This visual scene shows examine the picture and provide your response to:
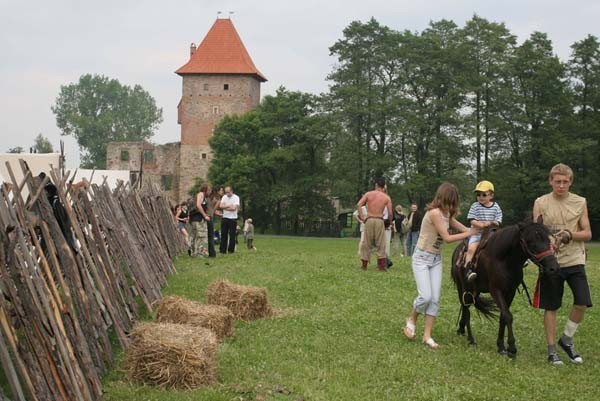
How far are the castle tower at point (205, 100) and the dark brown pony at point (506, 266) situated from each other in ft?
179

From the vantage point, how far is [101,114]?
94.6 m

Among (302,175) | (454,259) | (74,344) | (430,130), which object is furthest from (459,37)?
(74,344)

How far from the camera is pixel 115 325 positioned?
22.9 ft

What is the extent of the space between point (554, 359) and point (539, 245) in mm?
1031

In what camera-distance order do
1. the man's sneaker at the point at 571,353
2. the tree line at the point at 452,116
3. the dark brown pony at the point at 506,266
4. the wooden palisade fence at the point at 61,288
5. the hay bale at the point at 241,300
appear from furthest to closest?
the tree line at the point at 452,116 → the hay bale at the point at 241,300 → the man's sneaker at the point at 571,353 → the dark brown pony at the point at 506,266 → the wooden palisade fence at the point at 61,288

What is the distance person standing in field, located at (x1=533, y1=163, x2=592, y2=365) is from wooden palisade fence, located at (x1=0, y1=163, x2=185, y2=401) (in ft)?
11.9

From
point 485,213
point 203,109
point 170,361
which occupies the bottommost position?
point 170,361

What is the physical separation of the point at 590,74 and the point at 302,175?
59.8ft

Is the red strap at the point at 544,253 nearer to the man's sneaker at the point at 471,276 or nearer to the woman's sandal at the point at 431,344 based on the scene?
the man's sneaker at the point at 471,276

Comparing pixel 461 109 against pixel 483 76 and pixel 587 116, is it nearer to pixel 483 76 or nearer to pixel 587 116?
pixel 483 76

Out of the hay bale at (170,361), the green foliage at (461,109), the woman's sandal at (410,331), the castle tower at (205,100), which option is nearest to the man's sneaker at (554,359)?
the woman's sandal at (410,331)

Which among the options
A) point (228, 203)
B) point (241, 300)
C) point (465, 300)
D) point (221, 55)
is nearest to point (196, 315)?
point (241, 300)

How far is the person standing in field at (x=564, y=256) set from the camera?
6812 mm

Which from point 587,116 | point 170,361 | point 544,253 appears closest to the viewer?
point 170,361
